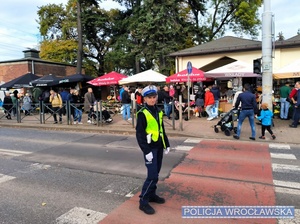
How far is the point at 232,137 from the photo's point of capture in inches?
356

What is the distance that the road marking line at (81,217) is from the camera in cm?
353

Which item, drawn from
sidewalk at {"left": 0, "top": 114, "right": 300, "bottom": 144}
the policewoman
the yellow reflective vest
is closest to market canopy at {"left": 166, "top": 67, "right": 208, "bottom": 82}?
sidewalk at {"left": 0, "top": 114, "right": 300, "bottom": 144}

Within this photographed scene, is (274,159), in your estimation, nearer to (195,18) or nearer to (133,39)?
(133,39)

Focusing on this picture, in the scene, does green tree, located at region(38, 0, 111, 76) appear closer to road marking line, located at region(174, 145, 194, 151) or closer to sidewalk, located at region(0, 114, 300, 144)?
sidewalk, located at region(0, 114, 300, 144)

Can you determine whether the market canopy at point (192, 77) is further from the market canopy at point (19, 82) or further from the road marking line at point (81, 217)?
the road marking line at point (81, 217)

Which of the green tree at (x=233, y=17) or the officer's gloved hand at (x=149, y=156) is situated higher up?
the green tree at (x=233, y=17)

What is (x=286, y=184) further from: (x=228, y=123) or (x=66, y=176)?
(x=228, y=123)

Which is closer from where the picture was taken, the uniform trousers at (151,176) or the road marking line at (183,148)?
the uniform trousers at (151,176)

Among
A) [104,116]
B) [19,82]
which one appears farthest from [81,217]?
[19,82]

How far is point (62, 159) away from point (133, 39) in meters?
21.9

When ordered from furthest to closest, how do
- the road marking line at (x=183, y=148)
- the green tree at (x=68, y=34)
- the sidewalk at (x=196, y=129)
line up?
the green tree at (x=68, y=34), the sidewalk at (x=196, y=129), the road marking line at (x=183, y=148)

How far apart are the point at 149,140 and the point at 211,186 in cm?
186

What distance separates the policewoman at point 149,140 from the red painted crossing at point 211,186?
0.97ft

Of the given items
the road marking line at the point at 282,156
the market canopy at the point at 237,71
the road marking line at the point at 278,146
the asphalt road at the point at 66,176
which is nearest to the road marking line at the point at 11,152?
the asphalt road at the point at 66,176
